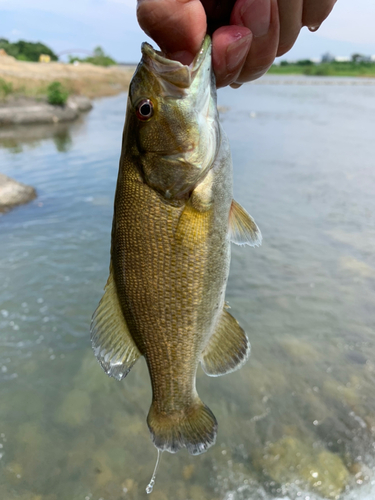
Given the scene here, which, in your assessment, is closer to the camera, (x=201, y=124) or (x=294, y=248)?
(x=201, y=124)

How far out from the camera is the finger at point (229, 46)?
1.84m

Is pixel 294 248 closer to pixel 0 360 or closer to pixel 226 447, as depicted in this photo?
pixel 226 447

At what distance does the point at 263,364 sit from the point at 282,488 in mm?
1920

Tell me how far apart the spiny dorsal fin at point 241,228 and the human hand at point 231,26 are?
750 mm

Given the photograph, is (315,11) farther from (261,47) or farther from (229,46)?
(229,46)

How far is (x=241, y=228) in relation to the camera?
2232 millimetres

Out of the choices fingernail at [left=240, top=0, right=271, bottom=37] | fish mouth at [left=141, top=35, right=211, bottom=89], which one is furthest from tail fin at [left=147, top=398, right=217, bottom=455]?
fingernail at [left=240, top=0, right=271, bottom=37]

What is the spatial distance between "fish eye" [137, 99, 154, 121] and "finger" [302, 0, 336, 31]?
98cm

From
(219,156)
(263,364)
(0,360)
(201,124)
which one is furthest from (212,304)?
(0,360)

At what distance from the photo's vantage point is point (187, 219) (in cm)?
201

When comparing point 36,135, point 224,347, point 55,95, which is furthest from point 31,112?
point 224,347

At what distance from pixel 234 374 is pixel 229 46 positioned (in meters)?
4.90

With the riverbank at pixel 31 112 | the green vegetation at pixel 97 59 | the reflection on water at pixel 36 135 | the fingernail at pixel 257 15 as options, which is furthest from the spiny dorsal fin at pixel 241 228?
the green vegetation at pixel 97 59

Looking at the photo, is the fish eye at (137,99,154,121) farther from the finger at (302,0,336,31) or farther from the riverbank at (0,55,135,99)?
the riverbank at (0,55,135,99)
